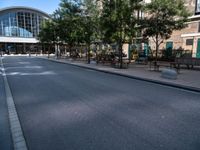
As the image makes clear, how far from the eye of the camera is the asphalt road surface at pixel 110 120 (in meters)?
3.69

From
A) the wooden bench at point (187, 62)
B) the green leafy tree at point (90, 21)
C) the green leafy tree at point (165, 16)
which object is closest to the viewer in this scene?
the green leafy tree at point (165, 16)

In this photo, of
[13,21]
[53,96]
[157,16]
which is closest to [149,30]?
[157,16]

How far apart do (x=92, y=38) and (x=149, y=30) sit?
970 cm

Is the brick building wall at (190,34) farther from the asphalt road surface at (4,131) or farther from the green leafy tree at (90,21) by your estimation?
the asphalt road surface at (4,131)

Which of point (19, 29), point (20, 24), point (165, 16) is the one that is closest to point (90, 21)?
point (165, 16)

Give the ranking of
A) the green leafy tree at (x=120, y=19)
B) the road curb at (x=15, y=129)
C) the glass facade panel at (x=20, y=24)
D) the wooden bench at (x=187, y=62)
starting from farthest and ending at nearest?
the glass facade panel at (x=20, y=24)
the green leafy tree at (x=120, y=19)
the wooden bench at (x=187, y=62)
the road curb at (x=15, y=129)

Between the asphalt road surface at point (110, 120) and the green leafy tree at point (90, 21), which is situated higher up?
the green leafy tree at point (90, 21)

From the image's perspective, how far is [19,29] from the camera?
64500 millimetres

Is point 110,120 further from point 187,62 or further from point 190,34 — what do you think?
point 190,34

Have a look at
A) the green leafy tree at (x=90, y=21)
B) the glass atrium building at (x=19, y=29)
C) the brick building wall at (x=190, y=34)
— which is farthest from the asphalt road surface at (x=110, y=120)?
the glass atrium building at (x=19, y=29)

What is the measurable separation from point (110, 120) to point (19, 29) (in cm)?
6754

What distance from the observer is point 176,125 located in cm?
450

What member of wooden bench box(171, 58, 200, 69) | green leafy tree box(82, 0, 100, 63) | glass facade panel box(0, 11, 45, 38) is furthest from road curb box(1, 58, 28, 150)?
glass facade panel box(0, 11, 45, 38)

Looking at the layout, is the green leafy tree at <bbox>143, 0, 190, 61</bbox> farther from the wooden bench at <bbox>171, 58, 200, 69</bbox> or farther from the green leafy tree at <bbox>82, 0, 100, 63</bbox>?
the green leafy tree at <bbox>82, 0, 100, 63</bbox>
